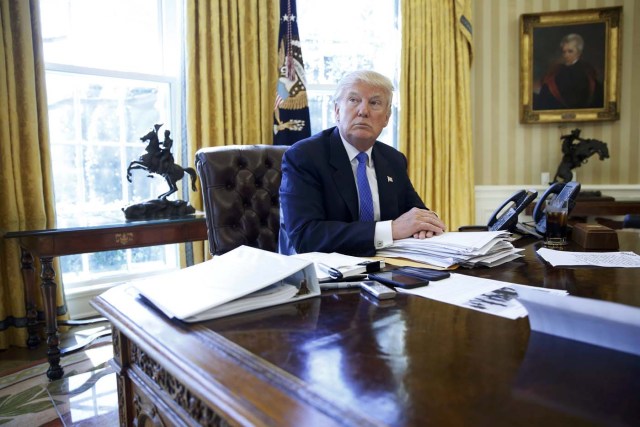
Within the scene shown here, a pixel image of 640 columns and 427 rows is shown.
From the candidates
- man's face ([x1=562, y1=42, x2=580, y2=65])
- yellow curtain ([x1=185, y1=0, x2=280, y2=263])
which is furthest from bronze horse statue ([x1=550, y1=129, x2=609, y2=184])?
yellow curtain ([x1=185, y1=0, x2=280, y2=263])

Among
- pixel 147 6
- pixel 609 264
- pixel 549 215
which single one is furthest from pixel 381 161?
pixel 147 6

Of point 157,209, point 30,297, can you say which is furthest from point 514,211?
point 30,297

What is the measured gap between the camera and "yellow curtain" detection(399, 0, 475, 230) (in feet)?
14.2

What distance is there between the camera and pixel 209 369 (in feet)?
1.91

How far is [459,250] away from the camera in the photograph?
4.11 feet

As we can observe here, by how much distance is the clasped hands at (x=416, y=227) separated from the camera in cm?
156

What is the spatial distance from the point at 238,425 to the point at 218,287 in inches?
15.4

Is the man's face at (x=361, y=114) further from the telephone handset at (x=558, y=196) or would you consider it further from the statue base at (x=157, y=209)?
the statue base at (x=157, y=209)

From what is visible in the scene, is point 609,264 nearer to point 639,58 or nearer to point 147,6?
point 147,6

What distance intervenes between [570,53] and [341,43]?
219 centimetres

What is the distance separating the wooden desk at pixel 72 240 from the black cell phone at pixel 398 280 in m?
1.85

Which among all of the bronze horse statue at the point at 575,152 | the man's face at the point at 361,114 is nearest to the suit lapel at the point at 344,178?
the man's face at the point at 361,114

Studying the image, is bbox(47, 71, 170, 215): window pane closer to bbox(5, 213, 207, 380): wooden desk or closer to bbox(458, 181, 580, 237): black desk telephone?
bbox(5, 213, 207, 380): wooden desk

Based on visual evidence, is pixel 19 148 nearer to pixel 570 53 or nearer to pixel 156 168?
pixel 156 168
